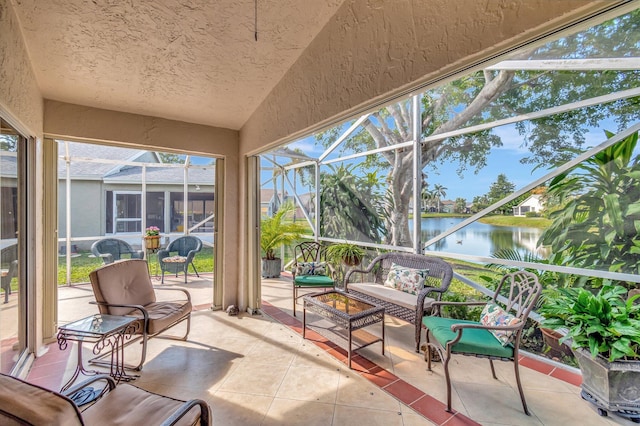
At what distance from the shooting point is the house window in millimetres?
6836

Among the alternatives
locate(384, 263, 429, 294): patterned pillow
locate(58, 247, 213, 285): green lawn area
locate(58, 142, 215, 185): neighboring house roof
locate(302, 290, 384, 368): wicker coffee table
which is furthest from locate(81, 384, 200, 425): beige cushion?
locate(58, 142, 215, 185): neighboring house roof

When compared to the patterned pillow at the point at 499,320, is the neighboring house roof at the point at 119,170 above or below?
above

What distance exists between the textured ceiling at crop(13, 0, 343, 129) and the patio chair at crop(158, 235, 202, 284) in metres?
2.98

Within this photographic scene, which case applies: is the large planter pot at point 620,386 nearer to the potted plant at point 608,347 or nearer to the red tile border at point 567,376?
the potted plant at point 608,347

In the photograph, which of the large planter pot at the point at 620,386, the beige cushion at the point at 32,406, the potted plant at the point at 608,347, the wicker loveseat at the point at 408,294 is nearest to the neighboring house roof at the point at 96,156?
the wicker loveseat at the point at 408,294

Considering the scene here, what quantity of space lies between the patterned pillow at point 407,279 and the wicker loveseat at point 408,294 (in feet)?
0.18

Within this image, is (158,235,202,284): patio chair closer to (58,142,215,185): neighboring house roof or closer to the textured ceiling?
(58,142,215,185): neighboring house roof

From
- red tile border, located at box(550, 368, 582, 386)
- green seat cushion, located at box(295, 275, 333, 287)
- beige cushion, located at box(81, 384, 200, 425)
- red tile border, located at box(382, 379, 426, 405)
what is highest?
green seat cushion, located at box(295, 275, 333, 287)

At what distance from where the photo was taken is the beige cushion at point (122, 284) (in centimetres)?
256

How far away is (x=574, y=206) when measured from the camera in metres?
2.53

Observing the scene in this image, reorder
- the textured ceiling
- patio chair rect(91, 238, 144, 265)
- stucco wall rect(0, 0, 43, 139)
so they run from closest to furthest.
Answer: stucco wall rect(0, 0, 43, 139) → the textured ceiling → patio chair rect(91, 238, 144, 265)

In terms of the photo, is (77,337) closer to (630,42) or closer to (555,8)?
(555,8)

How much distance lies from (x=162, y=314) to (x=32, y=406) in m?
1.93

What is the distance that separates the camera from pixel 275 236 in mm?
5641
